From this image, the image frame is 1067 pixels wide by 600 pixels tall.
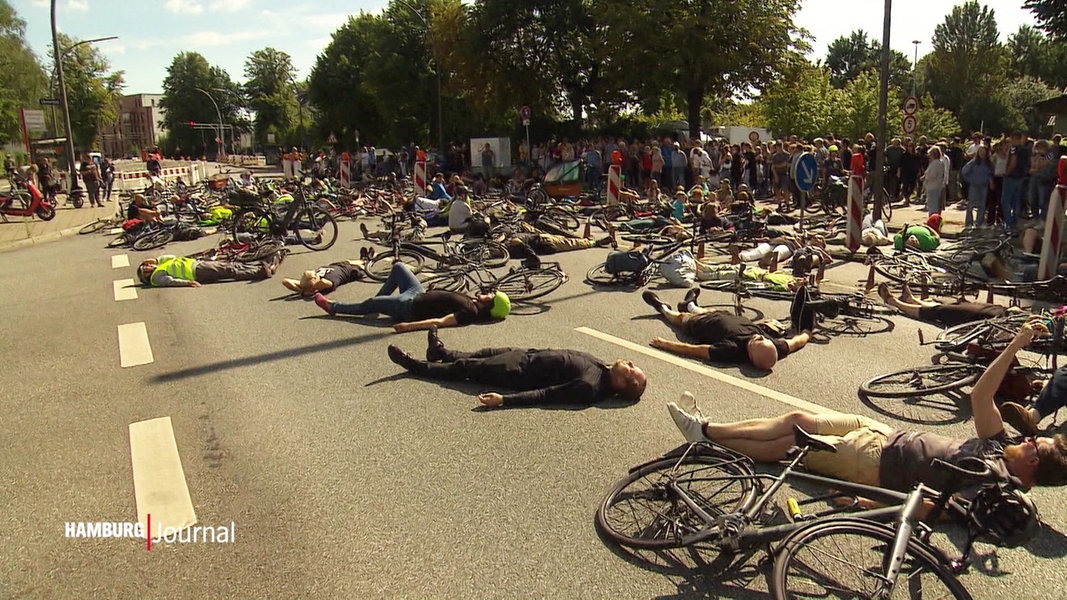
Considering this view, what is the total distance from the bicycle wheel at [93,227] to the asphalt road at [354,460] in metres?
11.6

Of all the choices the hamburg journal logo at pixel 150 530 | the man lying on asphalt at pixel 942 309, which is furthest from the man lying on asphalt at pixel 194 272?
the man lying on asphalt at pixel 942 309

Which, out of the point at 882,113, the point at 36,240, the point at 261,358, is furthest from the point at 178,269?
the point at 882,113

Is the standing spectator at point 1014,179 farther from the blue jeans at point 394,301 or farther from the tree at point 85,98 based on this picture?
the tree at point 85,98

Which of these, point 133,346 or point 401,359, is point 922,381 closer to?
point 401,359

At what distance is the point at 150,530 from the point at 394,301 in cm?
455

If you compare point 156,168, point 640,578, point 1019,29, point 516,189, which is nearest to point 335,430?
point 640,578

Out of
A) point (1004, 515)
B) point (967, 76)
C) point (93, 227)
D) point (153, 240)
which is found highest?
point (967, 76)

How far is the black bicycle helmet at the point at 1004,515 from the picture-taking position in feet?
10.7

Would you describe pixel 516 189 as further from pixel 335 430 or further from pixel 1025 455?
pixel 1025 455

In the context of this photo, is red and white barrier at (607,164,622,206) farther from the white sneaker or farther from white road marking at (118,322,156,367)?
the white sneaker

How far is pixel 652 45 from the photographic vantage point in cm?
2852

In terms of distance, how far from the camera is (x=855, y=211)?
41.8ft

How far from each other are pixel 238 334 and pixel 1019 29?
10076 centimetres

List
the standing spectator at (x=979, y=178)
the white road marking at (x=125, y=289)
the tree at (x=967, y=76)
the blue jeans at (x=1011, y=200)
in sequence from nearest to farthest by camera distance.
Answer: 1. the white road marking at (x=125, y=289)
2. the blue jeans at (x=1011, y=200)
3. the standing spectator at (x=979, y=178)
4. the tree at (x=967, y=76)
